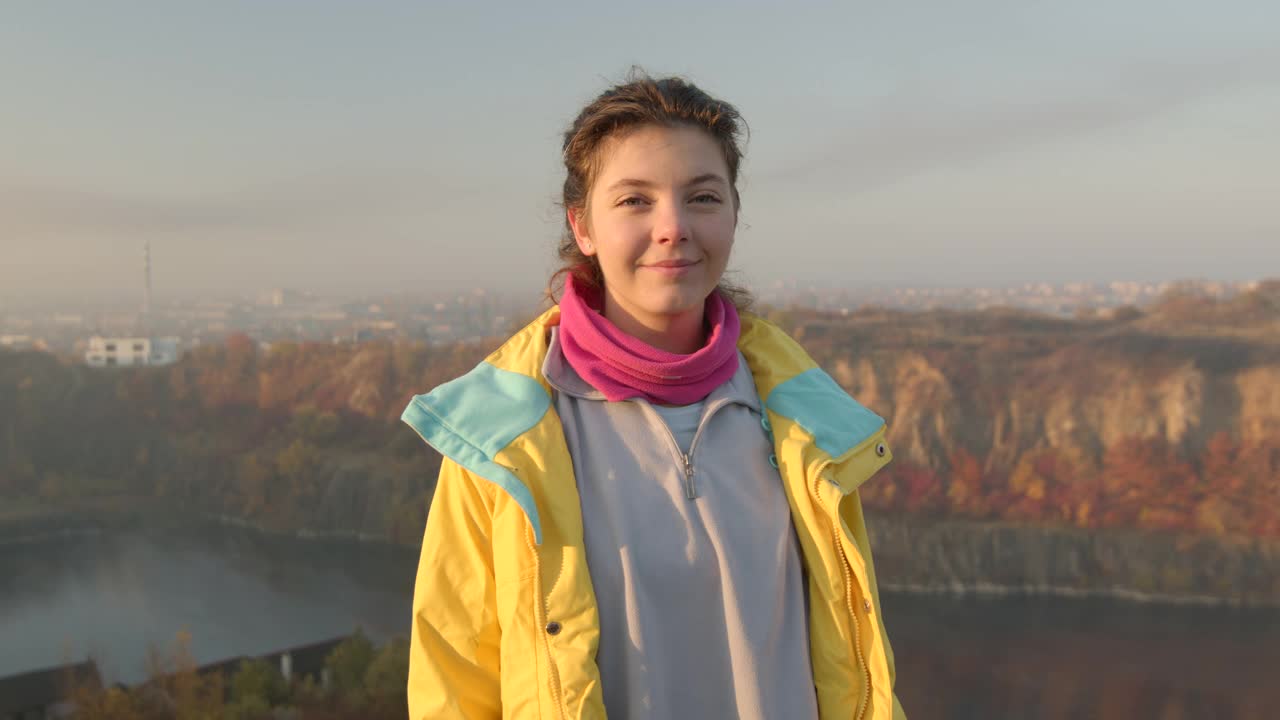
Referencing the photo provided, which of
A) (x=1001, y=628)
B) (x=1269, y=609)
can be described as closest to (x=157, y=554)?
(x=1001, y=628)

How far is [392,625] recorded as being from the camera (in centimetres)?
2720

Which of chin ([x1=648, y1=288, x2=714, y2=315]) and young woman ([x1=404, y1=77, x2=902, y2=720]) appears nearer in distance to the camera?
young woman ([x1=404, y1=77, x2=902, y2=720])

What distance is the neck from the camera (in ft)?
5.63

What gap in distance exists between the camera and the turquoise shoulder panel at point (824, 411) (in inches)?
67.9

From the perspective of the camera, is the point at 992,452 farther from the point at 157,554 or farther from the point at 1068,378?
the point at 157,554

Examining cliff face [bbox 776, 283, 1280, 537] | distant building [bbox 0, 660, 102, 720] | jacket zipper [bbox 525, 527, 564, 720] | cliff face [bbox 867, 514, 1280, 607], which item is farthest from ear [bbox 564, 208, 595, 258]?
cliff face [bbox 776, 283, 1280, 537]

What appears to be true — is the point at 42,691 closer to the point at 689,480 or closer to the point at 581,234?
the point at 581,234

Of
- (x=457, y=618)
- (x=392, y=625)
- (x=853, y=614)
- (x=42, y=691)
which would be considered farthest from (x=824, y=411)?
(x=392, y=625)

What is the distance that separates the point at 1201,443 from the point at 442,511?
36.0 metres

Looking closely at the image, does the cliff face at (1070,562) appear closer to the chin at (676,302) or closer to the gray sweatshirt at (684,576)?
the gray sweatshirt at (684,576)

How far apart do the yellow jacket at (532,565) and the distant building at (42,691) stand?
23635 millimetres

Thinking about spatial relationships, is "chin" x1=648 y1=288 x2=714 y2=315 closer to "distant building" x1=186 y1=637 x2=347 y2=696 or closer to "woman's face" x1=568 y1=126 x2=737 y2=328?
"woman's face" x1=568 y1=126 x2=737 y2=328

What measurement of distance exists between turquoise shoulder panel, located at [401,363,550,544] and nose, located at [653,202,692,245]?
350mm

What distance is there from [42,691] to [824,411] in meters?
26.0
